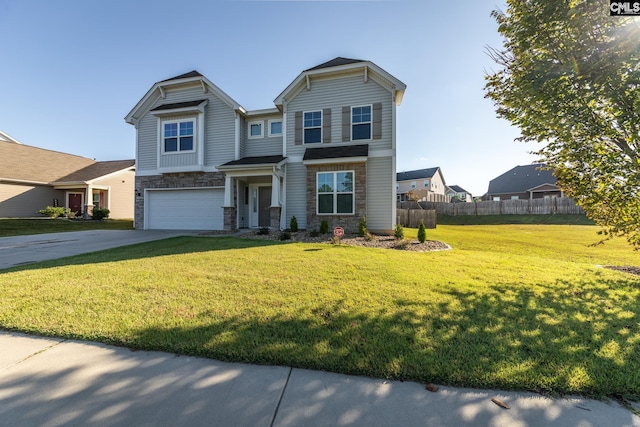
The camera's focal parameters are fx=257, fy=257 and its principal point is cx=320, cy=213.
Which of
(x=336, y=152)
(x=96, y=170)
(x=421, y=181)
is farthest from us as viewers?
(x=421, y=181)

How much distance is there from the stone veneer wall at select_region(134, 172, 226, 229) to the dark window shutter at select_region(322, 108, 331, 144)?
5.17 metres

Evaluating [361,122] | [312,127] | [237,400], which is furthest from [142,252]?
[361,122]

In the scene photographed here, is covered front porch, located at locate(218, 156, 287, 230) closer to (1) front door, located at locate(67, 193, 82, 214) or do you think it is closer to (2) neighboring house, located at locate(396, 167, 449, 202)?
(1) front door, located at locate(67, 193, 82, 214)

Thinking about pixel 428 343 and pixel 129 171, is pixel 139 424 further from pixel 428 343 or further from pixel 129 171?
pixel 129 171

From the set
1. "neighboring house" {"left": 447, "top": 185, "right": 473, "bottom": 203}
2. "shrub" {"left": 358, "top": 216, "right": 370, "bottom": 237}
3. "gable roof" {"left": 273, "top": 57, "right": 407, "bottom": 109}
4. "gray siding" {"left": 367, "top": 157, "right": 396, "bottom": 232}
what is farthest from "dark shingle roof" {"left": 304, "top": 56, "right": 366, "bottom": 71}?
"neighboring house" {"left": 447, "top": 185, "right": 473, "bottom": 203}

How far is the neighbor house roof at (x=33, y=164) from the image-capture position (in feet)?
64.3

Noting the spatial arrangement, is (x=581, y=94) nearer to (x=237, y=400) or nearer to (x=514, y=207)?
(x=237, y=400)

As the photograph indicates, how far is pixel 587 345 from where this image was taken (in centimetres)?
263

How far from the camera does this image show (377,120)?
11531 millimetres

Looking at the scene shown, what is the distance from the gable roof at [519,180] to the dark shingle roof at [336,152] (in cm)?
3819

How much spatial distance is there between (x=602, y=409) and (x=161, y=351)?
3.68 m

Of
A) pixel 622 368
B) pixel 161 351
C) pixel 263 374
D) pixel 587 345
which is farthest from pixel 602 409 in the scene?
pixel 161 351

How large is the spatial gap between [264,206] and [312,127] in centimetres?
482

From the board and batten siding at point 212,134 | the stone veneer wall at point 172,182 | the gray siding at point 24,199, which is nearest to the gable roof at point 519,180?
the board and batten siding at point 212,134
